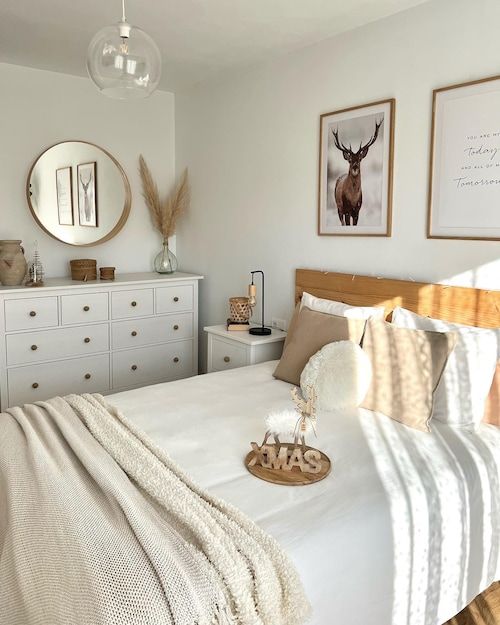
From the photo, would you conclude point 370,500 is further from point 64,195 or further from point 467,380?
point 64,195

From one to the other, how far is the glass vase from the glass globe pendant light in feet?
8.47

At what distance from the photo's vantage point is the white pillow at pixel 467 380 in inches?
85.4

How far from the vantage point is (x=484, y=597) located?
207 centimetres

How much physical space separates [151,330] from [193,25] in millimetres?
2022

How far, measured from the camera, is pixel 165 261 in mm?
4379

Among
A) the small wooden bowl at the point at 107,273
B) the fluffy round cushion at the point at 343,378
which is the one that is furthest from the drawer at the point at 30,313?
the fluffy round cushion at the point at 343,378

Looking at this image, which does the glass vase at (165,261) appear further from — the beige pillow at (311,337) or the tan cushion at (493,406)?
the tan cushion at (493,406)

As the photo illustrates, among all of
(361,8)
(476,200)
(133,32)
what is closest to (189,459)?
(133,32)

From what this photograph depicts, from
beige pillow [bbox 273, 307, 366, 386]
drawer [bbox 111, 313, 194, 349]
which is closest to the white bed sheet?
beige pillow [bbox 273, 307, 366, 386]

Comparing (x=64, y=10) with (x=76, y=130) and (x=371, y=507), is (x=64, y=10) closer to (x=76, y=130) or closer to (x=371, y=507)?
(x=76, y=130)

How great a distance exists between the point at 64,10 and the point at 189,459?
231cm

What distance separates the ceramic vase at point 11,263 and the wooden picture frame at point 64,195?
481mm

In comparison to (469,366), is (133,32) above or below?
above

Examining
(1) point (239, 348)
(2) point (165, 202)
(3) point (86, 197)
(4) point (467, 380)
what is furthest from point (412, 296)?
(3) point (86, 197)
